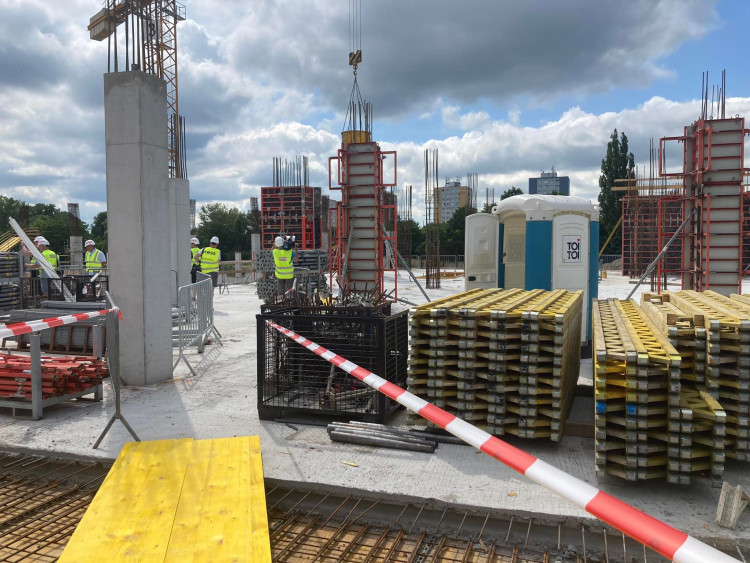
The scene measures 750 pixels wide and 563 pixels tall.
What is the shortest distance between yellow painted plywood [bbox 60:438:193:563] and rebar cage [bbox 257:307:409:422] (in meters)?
1.55

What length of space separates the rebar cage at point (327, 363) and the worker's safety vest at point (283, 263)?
318 inches

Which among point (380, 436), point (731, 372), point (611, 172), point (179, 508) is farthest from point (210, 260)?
point (611, 172)

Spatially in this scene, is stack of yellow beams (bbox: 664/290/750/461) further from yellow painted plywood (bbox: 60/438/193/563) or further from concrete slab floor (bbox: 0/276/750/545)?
yellow painted plywood (bbox: 60/438/193/563)

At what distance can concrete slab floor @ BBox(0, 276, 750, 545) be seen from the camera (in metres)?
4.36

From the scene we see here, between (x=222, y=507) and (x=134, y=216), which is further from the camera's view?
(x=134, y=216)

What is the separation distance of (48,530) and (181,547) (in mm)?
1357

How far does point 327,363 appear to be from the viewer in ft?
22.9

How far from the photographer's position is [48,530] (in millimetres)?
4270

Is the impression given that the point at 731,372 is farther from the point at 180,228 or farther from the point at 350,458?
the point at 180,228

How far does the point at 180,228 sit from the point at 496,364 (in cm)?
1554

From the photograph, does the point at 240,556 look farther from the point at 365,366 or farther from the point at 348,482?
the point at 365,366

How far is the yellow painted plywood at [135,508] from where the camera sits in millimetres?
3629

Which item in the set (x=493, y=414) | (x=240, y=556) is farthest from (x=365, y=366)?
(x=240, y=556)

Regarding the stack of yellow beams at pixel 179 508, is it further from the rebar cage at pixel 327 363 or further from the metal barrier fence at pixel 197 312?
the metal barrier fence at pixel 197 312
